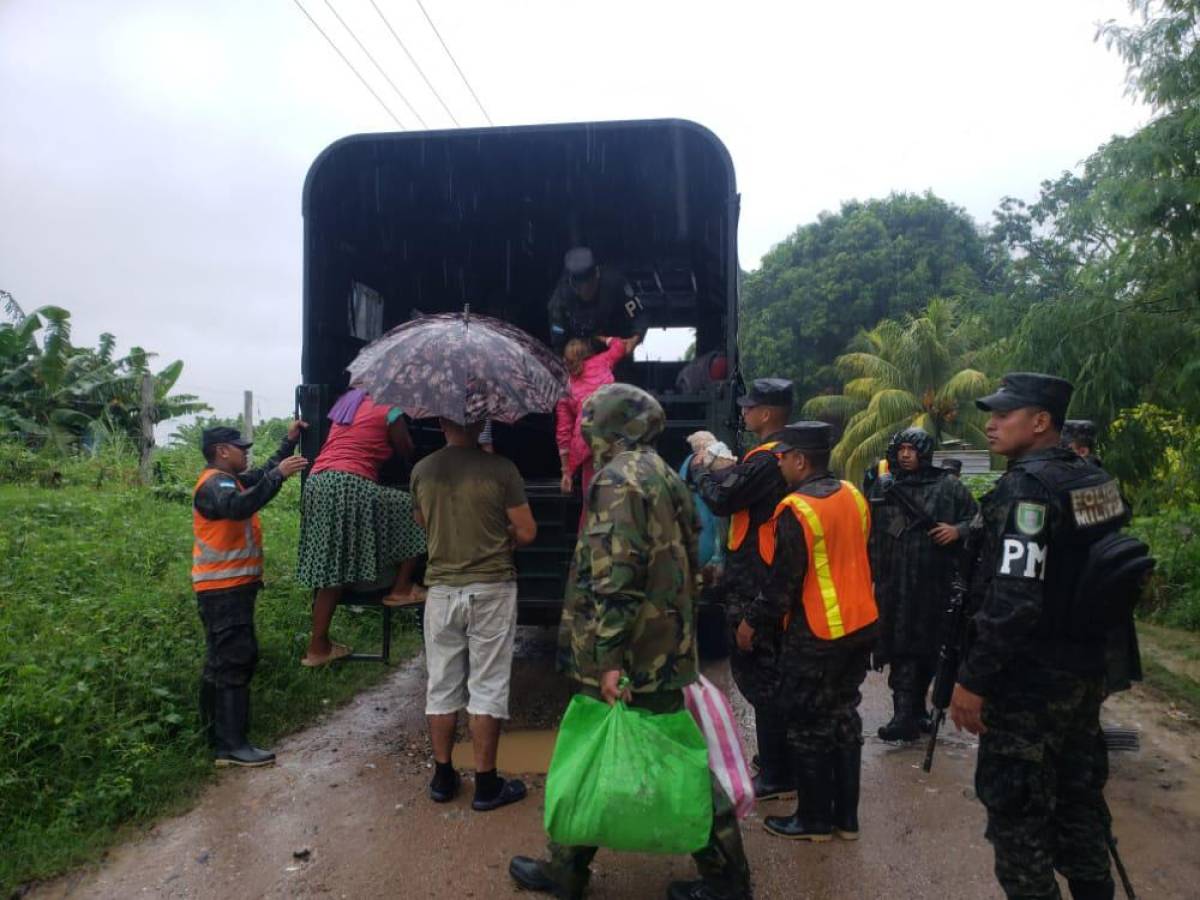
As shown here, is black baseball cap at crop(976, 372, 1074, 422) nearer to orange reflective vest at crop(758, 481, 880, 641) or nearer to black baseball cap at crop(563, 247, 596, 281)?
orange reflective vest at crop(758, 481, 880, 641)

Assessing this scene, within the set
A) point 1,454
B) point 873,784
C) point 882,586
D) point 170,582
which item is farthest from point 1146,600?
point 1,454

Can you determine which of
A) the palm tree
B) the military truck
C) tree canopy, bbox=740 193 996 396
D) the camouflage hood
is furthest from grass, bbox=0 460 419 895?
tree canopy, bbox=740 193 996 396

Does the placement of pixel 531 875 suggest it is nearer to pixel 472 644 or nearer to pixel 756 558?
pixel 472 644

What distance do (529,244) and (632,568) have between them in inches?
167

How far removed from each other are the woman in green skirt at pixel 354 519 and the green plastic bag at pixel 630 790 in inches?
82.1

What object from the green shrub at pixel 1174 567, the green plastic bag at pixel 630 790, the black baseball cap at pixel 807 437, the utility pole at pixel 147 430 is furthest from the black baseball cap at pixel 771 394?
the utility pole at pixel 147 430

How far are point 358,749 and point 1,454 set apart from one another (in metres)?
9.29

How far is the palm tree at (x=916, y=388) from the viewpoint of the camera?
73.3 ft

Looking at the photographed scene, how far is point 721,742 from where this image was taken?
9.66ft

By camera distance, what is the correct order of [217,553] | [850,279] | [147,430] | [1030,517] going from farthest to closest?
[850,279], [147,430], [217,553], [1030,517]

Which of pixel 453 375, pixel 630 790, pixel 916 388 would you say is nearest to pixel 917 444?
pixel 453 375

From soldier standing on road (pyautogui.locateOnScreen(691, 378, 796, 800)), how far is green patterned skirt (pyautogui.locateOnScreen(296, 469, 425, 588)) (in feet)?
5.06

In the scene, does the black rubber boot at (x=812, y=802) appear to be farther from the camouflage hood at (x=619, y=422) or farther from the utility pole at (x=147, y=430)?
the utility pole at (x=147, y=430)

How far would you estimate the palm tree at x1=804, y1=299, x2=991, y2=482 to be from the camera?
73.3ft
